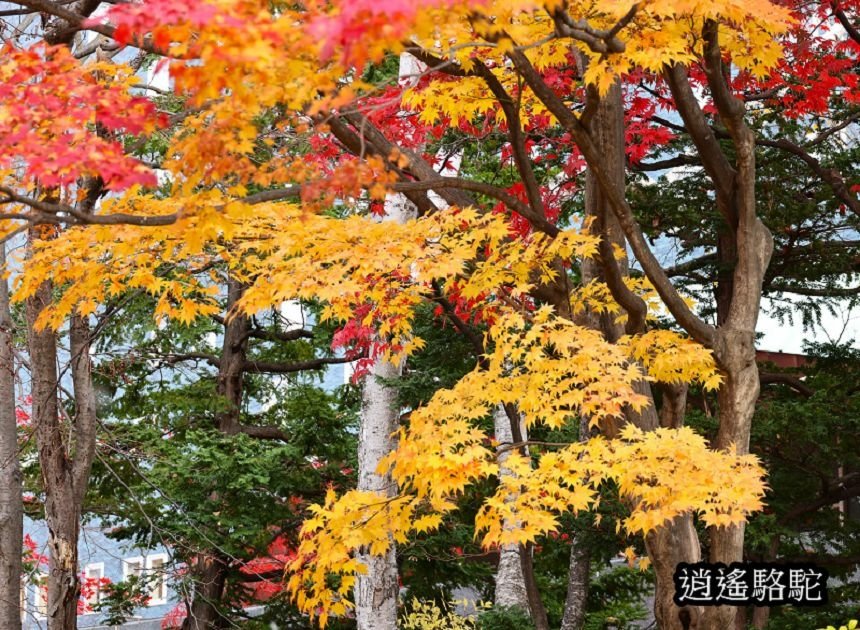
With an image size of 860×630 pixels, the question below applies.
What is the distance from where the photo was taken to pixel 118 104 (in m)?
4.81

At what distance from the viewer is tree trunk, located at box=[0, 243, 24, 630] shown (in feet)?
27.0

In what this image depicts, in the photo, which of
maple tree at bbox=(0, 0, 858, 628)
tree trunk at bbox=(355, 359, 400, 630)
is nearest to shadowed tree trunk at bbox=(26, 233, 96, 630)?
maple tree at bbox=(0, 0, 858, 628)

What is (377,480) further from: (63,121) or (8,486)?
(63,121)

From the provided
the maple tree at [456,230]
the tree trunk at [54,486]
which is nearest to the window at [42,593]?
the tree trunk at [54,486]

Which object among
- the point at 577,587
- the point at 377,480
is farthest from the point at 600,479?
the point at 577,587

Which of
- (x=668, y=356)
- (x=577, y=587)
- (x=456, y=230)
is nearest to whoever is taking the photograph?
(x=668, y=356)

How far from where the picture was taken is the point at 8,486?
8.29 meters

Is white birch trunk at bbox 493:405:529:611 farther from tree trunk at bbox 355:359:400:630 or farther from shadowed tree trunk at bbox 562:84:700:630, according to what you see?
shadowed tree trunk at bbox 562:84:700:630

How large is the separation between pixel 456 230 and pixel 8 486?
13.5 feet

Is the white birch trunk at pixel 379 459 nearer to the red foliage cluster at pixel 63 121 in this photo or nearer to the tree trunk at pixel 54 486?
the tree trunk at pixel 54 486

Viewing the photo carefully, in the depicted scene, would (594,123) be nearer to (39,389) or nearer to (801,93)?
(801,93)

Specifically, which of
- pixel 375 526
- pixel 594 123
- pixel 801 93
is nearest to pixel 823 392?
pixel 801 93

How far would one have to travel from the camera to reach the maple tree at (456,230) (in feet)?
15.3

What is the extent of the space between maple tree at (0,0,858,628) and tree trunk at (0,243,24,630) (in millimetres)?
493
